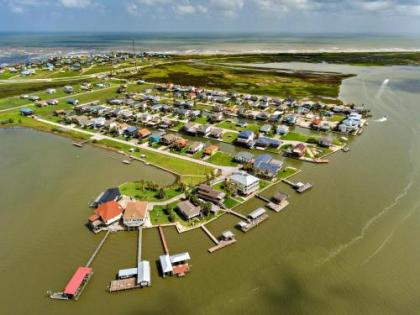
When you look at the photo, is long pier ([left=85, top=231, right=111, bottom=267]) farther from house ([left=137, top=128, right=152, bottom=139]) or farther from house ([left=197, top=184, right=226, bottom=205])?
house ([left=137, top=128, right=152, bottom=139])

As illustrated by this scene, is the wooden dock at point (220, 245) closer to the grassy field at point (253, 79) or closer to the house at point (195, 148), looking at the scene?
the house at point (195, 148)

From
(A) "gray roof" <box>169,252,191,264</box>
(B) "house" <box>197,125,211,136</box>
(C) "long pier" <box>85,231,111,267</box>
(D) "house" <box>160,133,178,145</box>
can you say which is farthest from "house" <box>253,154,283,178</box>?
(C) "long pier" <box>85,231,111,267</box>

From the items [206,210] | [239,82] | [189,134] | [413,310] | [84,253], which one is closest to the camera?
[413,310]

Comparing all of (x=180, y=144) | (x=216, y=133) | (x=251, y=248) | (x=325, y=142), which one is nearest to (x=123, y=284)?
(x=251, y=248)

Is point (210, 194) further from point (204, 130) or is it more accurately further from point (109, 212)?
point (204, 130)

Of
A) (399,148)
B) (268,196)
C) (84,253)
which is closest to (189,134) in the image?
(268,196)

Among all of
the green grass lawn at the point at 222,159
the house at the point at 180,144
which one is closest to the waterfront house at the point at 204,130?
the house at the point at 180,144

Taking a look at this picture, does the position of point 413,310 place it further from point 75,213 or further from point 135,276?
point 75,213
